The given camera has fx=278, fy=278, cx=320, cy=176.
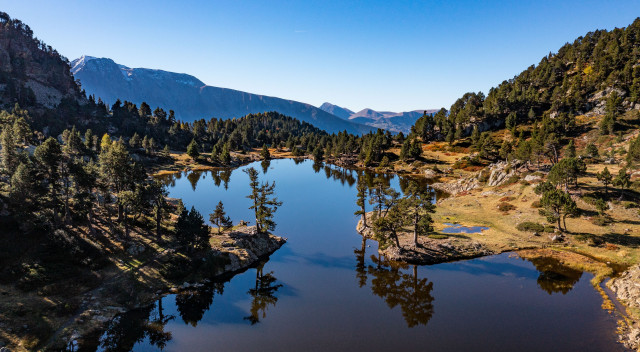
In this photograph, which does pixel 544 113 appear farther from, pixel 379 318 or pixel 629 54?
pixel 379 318

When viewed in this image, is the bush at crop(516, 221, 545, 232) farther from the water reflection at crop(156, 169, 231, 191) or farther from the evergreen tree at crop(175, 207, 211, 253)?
the water reflection at crop(156, 169, 231, 191)

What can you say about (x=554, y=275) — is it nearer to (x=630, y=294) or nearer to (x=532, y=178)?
(x=630, y=294)

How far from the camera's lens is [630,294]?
36938mm

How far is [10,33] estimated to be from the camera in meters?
186

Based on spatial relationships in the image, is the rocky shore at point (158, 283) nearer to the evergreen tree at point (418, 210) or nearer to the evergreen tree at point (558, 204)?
the evergreen tree at point (418, 210)

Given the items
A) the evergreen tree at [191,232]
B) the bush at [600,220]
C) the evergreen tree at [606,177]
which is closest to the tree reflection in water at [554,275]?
the bush at [600,220]

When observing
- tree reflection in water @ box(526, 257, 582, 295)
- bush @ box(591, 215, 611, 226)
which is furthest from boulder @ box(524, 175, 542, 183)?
tree reflection in water @ box(526, 257, 582, 295)

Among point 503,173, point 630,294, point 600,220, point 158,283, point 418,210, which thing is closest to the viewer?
point 630,294

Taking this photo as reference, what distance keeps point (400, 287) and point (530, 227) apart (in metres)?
38.1

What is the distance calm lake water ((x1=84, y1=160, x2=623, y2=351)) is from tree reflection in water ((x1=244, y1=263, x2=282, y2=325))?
0.48ft

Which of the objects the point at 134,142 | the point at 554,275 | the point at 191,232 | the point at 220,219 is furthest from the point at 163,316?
the point at 134,142

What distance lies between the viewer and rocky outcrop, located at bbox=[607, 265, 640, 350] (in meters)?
29.4

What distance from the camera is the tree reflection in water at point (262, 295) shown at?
1410 inches

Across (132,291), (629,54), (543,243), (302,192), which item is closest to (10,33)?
(302,192)
